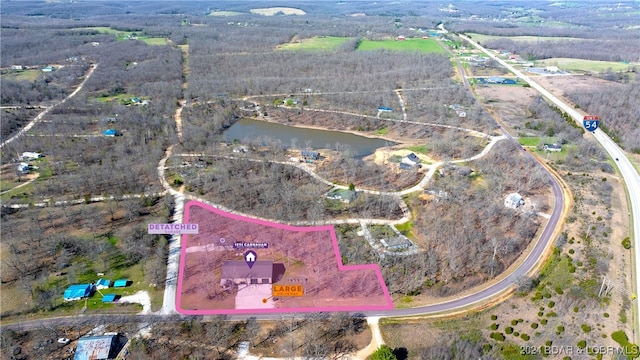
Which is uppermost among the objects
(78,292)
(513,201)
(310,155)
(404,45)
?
(404,45)

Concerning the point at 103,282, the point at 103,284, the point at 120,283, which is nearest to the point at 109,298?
the point at 120,283

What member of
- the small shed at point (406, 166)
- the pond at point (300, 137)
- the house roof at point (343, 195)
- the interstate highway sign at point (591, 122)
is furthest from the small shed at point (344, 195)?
the interstate highway sign at point (591, 122)

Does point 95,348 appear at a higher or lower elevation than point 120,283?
lower

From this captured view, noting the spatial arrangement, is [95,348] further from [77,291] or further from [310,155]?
[310,155]

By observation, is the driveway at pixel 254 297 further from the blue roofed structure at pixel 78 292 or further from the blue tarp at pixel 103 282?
the blue roofed structure at pixel 78 292

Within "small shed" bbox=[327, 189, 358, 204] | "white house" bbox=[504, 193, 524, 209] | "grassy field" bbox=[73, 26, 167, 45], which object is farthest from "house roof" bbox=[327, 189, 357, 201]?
"grassy field" bbox=[73, 26, 167, 45]

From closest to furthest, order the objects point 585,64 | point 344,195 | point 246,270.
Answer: point 246,270
point 344,195
point 585,64

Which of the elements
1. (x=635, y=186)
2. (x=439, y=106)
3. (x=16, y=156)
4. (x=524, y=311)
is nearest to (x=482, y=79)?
(x=439, y=106)

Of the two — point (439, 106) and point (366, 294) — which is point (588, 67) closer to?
point (439, 106)
